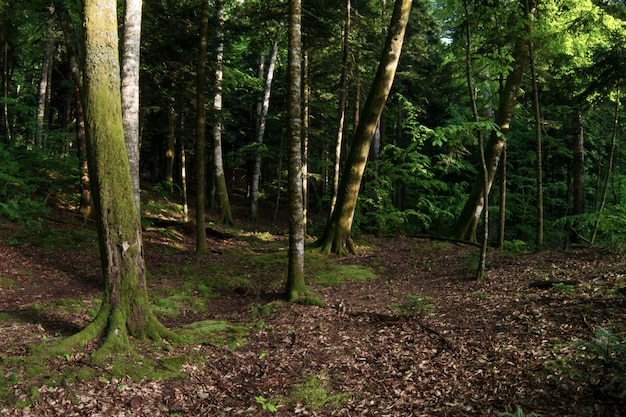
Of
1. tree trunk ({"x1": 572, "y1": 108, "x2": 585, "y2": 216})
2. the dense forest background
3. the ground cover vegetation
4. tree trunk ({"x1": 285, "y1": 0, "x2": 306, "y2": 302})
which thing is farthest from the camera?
tree trunk ({"x1": 572, "y1": 108, "x2": 585, "y2": 216})

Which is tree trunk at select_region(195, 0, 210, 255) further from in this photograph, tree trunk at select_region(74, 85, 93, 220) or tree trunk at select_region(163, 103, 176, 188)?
tree trunk at select_region(163, 103, 176, 188)

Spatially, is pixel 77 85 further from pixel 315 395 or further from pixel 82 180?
pixel 315 395

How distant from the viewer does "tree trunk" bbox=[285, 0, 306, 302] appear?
749cm

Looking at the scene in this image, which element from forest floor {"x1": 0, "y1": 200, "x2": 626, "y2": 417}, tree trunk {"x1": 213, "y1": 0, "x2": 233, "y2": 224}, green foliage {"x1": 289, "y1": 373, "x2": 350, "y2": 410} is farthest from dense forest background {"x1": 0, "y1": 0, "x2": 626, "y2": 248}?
green foliage {"x1": 289, "y1": 373, "x2": 350, "y2": 410}

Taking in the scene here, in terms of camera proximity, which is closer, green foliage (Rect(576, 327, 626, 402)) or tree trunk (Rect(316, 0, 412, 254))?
green foliage (Rect(576, 327, 626, 402))

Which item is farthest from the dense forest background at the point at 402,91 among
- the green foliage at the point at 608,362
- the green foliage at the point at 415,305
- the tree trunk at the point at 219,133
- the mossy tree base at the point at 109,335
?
the mossy tree base at the point at 109,335

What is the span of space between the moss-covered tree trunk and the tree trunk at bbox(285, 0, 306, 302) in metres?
3.29

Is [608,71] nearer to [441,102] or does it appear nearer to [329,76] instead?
[329,76]

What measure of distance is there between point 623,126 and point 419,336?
20.7 metres

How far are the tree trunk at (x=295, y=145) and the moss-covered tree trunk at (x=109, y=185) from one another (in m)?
3.29

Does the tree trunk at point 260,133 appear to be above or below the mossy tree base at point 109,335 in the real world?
above

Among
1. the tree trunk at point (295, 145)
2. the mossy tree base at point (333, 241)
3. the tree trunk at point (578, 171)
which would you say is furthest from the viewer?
the tree trunk at point (578, 171)

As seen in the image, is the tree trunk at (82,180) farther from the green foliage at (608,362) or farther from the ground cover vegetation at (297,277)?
the green foliage at (608,362)

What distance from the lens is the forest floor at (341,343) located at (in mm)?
3738
